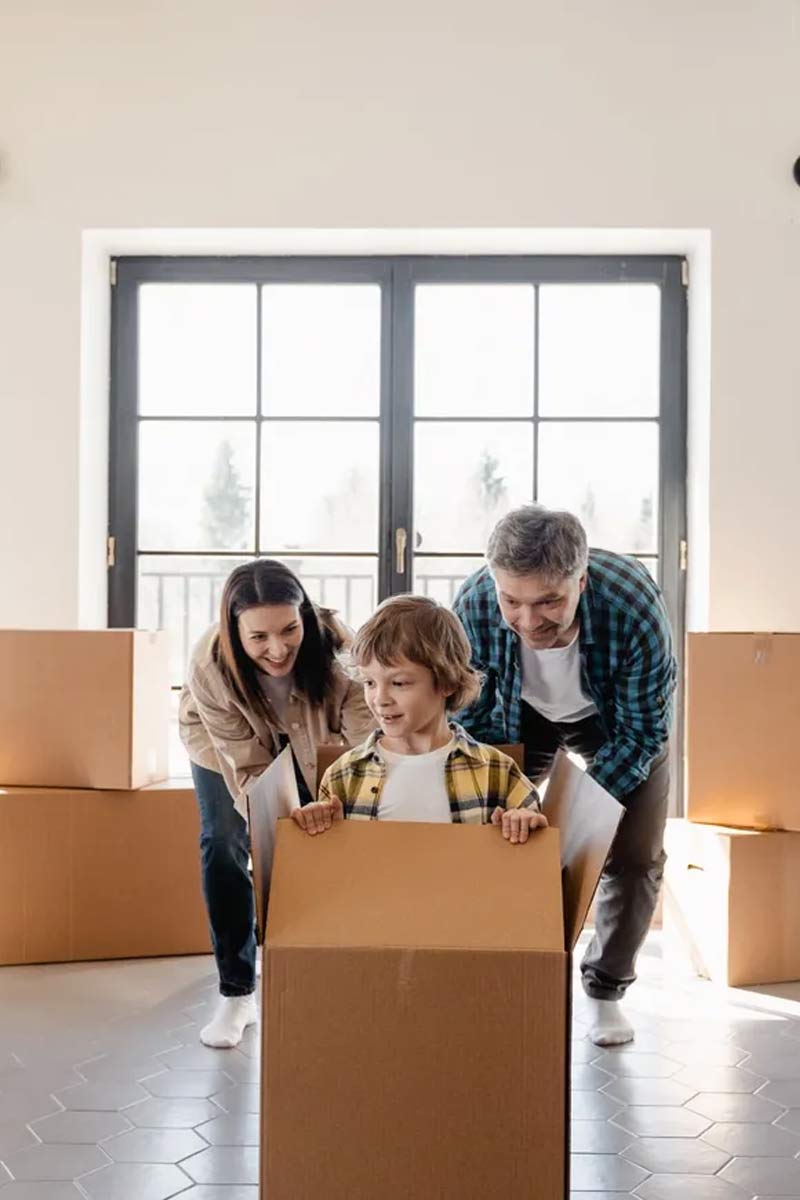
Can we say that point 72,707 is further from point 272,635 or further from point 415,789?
point 415,789

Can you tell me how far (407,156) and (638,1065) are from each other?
240 cm

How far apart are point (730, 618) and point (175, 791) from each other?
156cm

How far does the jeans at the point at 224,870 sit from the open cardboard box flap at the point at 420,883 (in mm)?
961

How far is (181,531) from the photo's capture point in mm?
3670

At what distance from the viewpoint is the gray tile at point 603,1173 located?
6.07 feet

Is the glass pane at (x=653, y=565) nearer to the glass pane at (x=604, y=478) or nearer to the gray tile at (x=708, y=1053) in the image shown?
the glass pane at (x=604, y=478)

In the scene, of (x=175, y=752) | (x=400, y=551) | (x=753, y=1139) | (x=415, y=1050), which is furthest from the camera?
(x=175, y=752)

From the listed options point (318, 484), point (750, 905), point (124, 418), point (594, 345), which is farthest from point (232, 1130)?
point (594, 345)

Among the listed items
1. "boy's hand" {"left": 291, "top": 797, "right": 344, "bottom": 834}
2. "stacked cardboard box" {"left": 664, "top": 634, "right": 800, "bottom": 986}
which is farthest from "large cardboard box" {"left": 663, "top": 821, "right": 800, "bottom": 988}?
"boy's hand" {"left": 291, "top": 797, "right": 344, "bottom": 834}

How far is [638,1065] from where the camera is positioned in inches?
94.4

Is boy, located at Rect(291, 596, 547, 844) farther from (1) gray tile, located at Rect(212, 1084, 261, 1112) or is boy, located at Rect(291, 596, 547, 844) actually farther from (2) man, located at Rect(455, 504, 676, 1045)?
(1) gray tile, located at Rect(212, 1084, 261, 1112)

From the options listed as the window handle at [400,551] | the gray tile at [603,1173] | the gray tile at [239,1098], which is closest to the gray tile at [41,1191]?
the gray tile at [239,1098]

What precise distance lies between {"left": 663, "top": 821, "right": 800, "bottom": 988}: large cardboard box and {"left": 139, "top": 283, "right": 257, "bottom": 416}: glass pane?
6.06 feet

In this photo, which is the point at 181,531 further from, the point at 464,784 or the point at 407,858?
the point at 407,858
